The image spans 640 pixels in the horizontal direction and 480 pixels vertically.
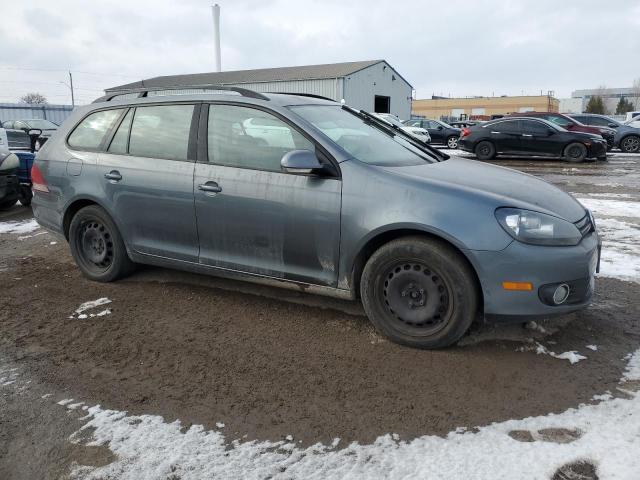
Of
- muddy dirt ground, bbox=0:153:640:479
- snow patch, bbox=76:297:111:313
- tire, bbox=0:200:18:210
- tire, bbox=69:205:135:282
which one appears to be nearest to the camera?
muddy dirt ground, bbox=0:153:640:479

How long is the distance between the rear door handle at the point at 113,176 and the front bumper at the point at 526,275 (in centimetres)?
299

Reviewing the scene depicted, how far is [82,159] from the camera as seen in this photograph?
473 centimetres

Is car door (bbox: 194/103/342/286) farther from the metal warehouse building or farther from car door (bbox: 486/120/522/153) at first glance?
the metal warehouse building

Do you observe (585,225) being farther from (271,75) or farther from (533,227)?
(271,75)

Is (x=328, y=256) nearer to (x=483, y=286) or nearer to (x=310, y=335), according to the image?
(x=310, y=335)

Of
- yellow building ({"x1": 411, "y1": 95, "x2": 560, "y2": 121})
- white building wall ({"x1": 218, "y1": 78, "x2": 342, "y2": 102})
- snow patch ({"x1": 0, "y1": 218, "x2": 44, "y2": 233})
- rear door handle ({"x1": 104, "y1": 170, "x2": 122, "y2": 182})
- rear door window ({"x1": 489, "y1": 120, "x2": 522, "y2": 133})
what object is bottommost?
snow patch ({"x1": 0, "y1": 218, "x2": 44, "y2": 233})

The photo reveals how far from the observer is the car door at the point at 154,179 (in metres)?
4.16

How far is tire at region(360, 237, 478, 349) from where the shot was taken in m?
3.21

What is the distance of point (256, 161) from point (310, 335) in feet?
4.37

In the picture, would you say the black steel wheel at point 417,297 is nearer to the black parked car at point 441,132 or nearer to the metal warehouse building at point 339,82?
the black parked car at point 441,132

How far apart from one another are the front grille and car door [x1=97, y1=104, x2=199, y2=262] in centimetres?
276

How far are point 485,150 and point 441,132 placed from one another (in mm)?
6295

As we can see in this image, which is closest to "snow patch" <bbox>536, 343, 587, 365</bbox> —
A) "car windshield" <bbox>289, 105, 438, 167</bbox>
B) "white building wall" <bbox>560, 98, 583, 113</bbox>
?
"car windshield" <bbox>289, 105, 438, 167</bbox>

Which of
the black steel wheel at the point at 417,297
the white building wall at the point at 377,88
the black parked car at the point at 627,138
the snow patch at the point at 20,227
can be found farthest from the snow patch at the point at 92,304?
the white building wall at the point at 377,88
